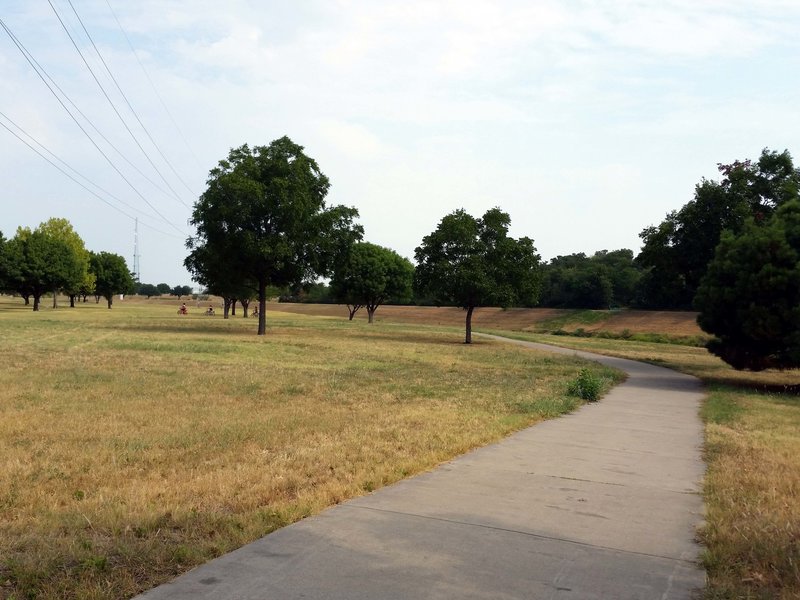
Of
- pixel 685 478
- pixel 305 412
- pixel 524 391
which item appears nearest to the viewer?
pixel 685 478

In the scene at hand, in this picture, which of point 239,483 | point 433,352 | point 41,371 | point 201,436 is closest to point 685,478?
point 239,483

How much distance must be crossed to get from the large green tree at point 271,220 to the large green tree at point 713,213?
61.1 ft

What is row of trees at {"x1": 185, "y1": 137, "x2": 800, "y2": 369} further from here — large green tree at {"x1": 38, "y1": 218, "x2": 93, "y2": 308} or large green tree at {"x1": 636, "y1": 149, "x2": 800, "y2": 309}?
large green tree at {"x1": 38, "y1": 218, "x2": 93, "y2": 308}

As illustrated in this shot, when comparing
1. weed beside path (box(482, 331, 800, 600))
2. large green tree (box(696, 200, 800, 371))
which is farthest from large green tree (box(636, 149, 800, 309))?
weed beside path (box(482, 331, 800, 600))

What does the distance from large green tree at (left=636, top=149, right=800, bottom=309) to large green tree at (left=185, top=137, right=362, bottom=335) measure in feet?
61.1

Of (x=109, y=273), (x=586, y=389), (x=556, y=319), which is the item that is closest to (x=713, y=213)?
(x=586, y=389)

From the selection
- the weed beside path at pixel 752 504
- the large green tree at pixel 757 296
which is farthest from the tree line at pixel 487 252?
the weed beside path at pixel 752 504

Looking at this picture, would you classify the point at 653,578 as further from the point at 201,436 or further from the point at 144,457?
the point at 201,436

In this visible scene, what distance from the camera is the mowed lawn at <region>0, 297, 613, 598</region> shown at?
4.78m

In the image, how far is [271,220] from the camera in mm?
39375

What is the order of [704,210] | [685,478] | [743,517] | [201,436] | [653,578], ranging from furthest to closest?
[704,210] < [201,436] < [685,478] < [743,517] < [653,578]

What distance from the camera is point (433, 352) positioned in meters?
31.7

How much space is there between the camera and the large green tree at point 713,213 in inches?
1051

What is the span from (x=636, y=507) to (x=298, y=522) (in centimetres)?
307
